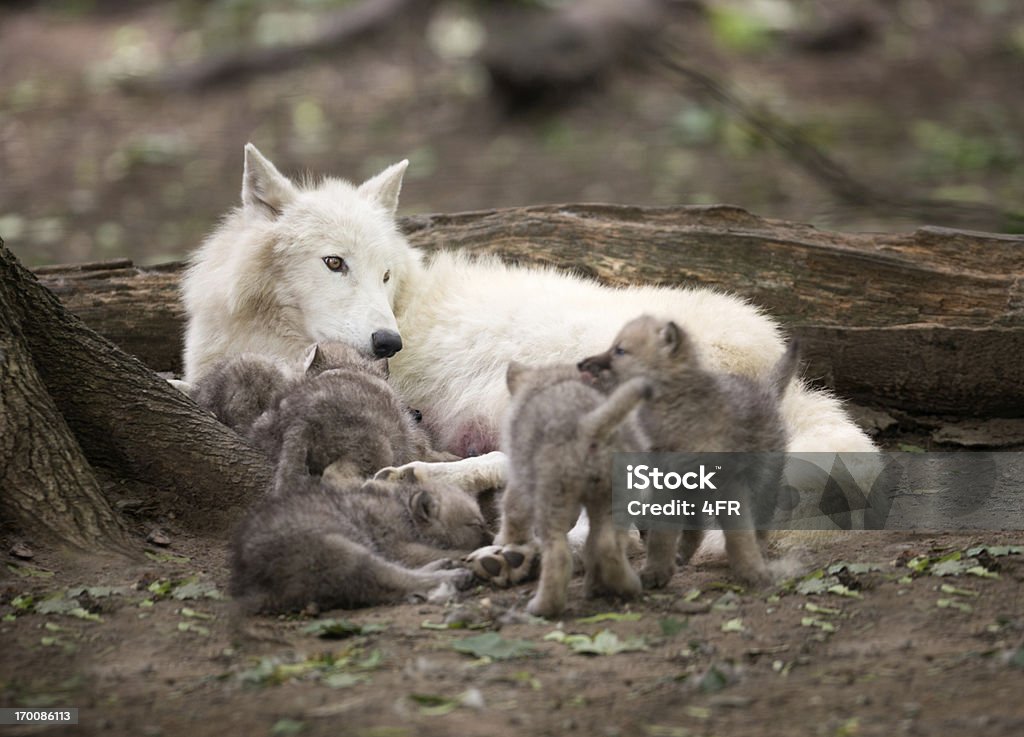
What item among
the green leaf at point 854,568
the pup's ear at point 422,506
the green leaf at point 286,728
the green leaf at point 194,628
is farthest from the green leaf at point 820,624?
the green leaf at point 194,628

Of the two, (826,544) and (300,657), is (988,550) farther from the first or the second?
(300,657)

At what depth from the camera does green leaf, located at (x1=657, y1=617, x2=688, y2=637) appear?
372 centimetres

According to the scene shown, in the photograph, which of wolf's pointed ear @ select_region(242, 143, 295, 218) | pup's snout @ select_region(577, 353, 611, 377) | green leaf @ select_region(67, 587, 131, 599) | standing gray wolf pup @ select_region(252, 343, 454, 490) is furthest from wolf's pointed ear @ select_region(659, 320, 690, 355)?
wolf's pointed ear @ select_region(242, 143, 295, 218)

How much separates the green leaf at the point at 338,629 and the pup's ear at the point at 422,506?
83cm

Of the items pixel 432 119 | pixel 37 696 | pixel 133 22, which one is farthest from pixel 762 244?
pixel 133 22

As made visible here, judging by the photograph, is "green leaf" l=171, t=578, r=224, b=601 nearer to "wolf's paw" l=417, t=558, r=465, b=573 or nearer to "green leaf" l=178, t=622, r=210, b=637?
"green leaf" l=178, t=622, r=210, b=637

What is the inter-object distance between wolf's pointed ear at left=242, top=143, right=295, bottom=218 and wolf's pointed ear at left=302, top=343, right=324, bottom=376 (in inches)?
43.8

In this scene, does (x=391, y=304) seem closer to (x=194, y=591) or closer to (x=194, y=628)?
(x=194, y=591)

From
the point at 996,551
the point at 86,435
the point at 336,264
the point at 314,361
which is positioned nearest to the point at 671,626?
the point at 996,551

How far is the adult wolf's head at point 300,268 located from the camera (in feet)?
19.7

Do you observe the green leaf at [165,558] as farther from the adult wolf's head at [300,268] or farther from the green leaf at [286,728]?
the green leaf at [286,728]

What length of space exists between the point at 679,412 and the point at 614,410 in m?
0.50

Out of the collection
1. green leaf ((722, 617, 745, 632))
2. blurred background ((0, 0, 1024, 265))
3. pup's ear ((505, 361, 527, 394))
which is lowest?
green leaf ((722, 617, 745, 632))

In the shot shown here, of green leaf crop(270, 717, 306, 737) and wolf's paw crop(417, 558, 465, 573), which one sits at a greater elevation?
wolf's paw crop(417, 558, 465, 573)
